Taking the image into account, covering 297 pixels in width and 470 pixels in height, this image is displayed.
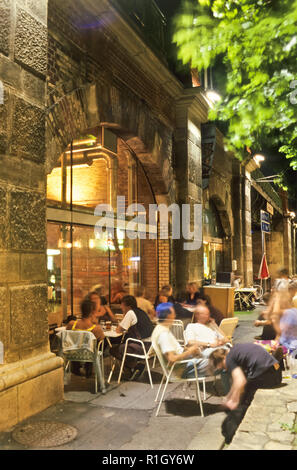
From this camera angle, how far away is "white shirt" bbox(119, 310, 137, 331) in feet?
21.8

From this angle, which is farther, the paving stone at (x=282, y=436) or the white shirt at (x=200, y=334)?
the white shirt at (x=200, y=334)

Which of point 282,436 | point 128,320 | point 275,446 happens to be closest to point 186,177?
point 128,320

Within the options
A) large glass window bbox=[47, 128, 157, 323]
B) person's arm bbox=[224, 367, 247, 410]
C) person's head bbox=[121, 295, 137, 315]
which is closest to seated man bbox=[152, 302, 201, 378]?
person's arm bbox=[224, 367, 247, 410]

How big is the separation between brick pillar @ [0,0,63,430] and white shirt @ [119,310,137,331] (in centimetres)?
141

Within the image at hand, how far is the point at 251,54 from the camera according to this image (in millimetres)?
A: 5148

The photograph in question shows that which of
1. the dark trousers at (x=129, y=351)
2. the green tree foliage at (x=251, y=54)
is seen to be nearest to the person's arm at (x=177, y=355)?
the dark trousers at (x=129, y=351)

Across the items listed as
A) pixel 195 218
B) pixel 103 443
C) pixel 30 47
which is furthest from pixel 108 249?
pixel 103 443

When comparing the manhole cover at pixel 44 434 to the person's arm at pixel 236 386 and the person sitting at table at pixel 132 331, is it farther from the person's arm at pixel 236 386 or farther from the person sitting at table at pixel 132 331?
the person sitting at table at pixel 132 331

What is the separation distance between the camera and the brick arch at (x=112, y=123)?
6.49m

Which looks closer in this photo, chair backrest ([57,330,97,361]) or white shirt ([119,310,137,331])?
chair backrest ([57,330,97,361])

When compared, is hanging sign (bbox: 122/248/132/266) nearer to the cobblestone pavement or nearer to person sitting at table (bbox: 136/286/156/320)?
person sitting at table (bbox: 136/286/156/320)

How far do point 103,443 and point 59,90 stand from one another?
5.07 m

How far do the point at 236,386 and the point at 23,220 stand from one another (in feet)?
10.2

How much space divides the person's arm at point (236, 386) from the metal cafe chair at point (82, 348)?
2.00 m
